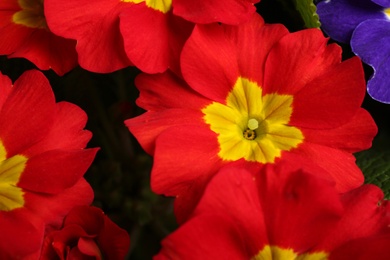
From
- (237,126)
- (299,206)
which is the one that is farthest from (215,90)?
(299,206)

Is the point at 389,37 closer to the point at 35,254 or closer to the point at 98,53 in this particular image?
the point at 98,53

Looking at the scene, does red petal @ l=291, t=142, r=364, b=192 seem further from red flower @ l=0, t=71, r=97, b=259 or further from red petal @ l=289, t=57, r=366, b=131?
red flower @ l=0, t=71, r=97, b=259

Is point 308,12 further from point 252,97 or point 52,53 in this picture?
point 52,53

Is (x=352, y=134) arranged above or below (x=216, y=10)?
below

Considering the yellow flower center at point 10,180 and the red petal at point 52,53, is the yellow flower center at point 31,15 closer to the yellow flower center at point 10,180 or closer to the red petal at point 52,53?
the red petal at point 52,53

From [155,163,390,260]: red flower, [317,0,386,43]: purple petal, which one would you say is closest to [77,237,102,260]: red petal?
[155,163,390,260]: red flower

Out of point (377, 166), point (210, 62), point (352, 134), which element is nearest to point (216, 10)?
point (210, 62)

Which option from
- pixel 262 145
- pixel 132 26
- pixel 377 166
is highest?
pixel 132 26
